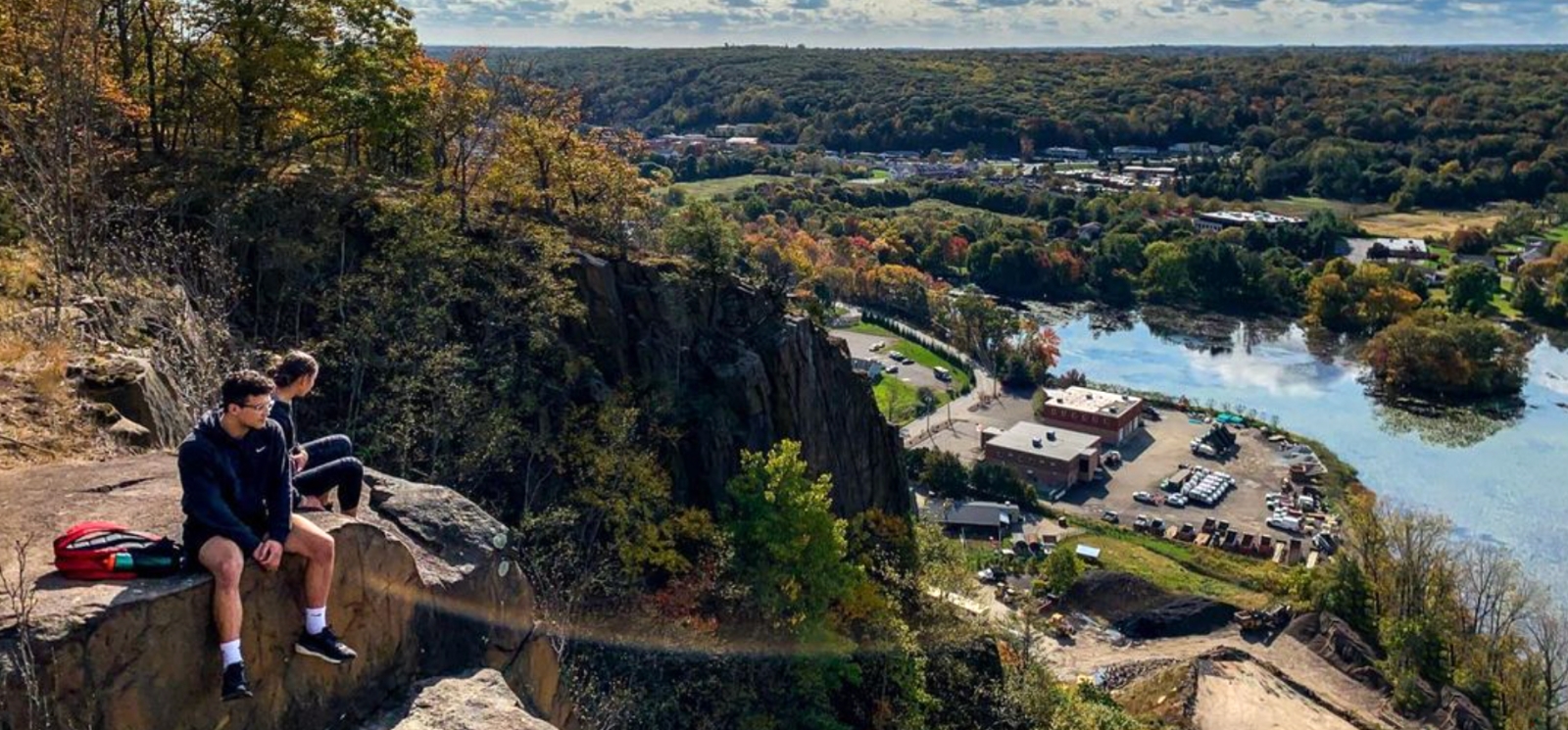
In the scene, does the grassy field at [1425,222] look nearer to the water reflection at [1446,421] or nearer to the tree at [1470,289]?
the tree at [1470,289]

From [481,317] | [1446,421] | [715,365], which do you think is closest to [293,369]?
[481,317]

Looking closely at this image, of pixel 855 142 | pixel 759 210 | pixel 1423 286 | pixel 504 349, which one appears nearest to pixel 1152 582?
pixel 504 349

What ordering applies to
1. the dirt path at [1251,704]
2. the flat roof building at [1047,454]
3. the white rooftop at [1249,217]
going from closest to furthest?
the dirt path at [1251,704] → the flat roof building at [1047,454] → the white rooftop at [1249,217]

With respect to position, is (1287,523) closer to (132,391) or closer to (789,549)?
(789,549)

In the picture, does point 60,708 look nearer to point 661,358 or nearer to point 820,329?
point 661,358

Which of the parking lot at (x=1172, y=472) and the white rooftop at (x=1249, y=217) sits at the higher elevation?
the white rooftop at (x=1249, y=217)

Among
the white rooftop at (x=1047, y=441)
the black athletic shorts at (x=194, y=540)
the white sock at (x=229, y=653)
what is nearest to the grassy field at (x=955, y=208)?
the white rooftop at (x=1047, y=441)

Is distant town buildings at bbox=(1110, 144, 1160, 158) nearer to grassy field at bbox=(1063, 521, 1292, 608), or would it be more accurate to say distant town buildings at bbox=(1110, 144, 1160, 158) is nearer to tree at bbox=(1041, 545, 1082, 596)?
grassy field at bbox=(1063, 521, 1292, 608)
